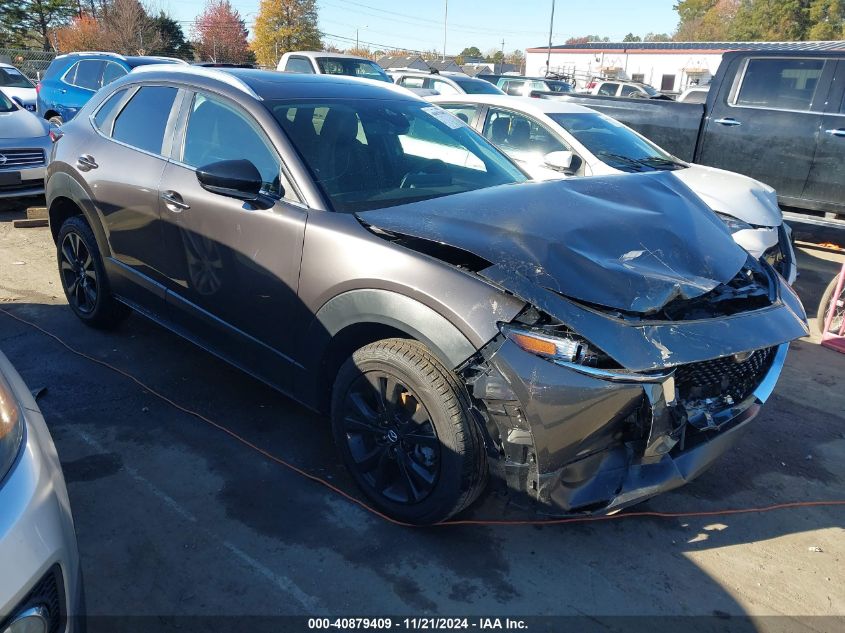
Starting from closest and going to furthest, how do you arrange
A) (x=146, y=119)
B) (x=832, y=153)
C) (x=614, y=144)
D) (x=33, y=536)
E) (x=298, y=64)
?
(x=33, y=536) → (x=146, y=119) → (x=614, y=144) → (x=832, y=153) → (x=298, y=64)

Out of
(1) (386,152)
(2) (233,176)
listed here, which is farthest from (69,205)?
(1) (386,152)

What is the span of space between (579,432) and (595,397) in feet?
0.48

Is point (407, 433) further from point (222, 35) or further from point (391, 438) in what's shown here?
point (222, 35)

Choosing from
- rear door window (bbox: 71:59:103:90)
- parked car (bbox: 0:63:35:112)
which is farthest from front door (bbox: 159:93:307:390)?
parked car (bbox: 0:63:35:112)

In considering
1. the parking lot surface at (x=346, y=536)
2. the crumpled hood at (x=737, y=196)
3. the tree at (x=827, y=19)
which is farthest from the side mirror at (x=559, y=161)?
the tree at (x=827, y=19)

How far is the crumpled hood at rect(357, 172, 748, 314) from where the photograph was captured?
104 inches

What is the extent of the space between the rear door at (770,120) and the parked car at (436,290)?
4.92m

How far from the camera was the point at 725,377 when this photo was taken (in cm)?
287

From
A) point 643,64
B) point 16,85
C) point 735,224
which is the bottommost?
point 643,64

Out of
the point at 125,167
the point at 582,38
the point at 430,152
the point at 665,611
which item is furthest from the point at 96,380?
the point at 582,38

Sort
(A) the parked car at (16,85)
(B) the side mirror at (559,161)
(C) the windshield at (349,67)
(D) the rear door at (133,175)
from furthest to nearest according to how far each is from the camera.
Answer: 1. (A) the parked car at (16,85)
2. (C) the windshield at (349,67)
3. (B) the side mirror at (559,161)
4. (D) the rear door at (133,175)

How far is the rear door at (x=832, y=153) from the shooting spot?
743cm

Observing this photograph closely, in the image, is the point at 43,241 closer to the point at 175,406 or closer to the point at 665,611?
the point at 175,406

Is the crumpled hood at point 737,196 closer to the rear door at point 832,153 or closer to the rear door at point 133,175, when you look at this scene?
the rear door at point 832,153
